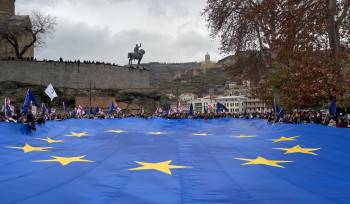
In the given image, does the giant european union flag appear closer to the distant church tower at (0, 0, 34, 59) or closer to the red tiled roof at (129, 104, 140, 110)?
the red tiled roof at (129, 104, 140, 110)

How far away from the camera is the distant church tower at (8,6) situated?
7469 centimetres

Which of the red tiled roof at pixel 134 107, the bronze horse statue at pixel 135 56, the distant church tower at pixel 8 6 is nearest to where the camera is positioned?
the red tiled roof at pixel 134 107

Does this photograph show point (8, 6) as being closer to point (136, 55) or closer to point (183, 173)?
point (136, 55)

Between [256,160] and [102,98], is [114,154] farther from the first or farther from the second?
[102,98]

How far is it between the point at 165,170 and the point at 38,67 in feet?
216

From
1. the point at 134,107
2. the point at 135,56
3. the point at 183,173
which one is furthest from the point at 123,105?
the point at 183,173

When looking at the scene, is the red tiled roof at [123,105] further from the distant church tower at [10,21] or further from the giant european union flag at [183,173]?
the giant european union flag at [183,173]

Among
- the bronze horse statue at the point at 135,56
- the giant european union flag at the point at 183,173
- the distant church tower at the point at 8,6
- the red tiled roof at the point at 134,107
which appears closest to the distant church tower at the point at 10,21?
the distant church tower at the point at 8,6

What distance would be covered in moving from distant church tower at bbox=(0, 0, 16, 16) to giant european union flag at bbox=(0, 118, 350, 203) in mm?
73753

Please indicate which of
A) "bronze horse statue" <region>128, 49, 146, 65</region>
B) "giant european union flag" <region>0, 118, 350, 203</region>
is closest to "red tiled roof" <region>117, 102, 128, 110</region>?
"bronze horse statue" <region>128, 49, 146, 65</region>

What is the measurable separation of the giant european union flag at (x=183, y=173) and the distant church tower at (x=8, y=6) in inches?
2904

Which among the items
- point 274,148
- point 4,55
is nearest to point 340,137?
point 274,148

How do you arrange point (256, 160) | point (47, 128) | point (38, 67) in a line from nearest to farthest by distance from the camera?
point (256, 160) → point (47, 128) → point (38, 67)

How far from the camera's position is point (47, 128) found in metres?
17.5
